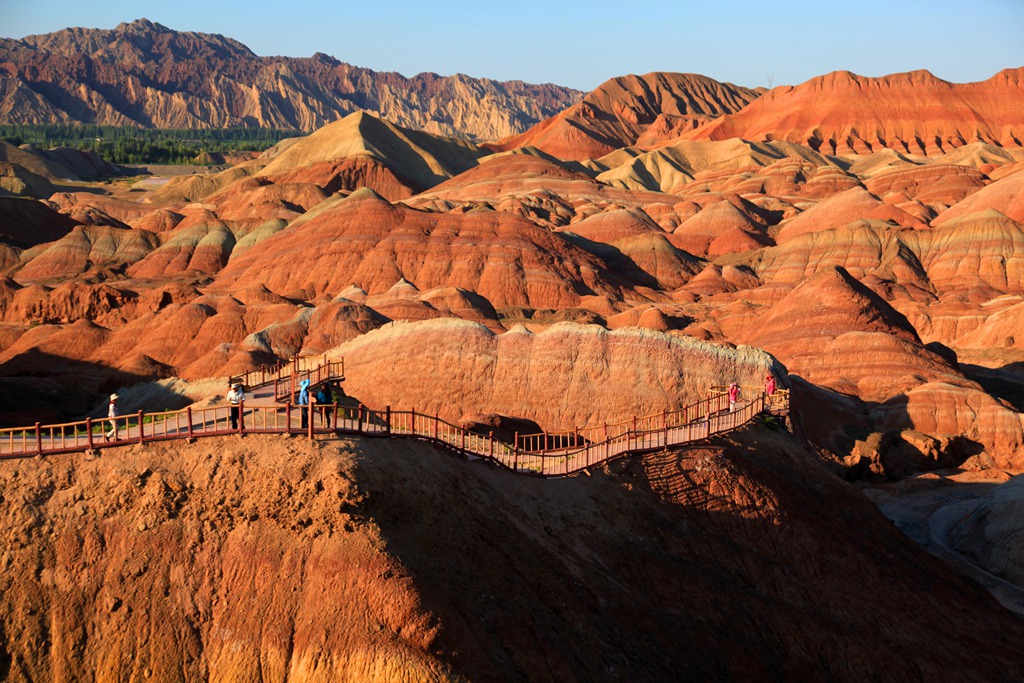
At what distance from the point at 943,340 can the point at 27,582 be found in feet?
284

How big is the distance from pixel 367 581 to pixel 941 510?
34.1 meters

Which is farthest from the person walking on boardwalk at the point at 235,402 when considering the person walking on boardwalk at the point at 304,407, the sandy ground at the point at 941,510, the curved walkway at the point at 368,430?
the sandy ground at the point at 941,510

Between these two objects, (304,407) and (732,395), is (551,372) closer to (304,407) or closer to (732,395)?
(732,395)

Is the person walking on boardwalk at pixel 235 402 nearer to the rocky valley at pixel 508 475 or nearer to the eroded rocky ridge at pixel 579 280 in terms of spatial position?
the rocky valley at pixel 508 475

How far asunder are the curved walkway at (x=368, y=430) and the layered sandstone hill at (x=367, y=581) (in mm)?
671

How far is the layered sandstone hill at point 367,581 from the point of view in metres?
19.8

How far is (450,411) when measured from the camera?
152ft

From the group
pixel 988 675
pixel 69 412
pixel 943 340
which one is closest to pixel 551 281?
pixel 943 340

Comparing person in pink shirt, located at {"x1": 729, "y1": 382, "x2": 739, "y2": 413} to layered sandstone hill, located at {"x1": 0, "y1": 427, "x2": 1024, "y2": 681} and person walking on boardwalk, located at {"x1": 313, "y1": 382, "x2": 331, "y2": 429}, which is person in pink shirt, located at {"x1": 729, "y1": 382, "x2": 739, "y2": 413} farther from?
person walking on boardwalk, located at {"x1": 313, "y1": 382, "x2": 331, "y2": 429}

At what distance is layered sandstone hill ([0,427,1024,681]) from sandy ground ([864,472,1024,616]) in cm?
1072

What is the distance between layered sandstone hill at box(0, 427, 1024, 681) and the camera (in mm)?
19812

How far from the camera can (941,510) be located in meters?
46.8

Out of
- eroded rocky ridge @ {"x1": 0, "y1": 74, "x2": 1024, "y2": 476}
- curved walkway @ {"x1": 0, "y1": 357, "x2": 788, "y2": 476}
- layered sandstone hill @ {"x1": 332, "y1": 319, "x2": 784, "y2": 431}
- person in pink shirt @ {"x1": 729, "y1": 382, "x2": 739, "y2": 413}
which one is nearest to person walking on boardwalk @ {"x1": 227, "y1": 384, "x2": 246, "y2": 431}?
curved walkway @ {"x1": 0, "y1": 357, "x2": 788, "y2": 476}

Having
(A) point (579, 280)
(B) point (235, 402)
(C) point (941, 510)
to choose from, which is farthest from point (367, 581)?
(A) point (579, 280)
